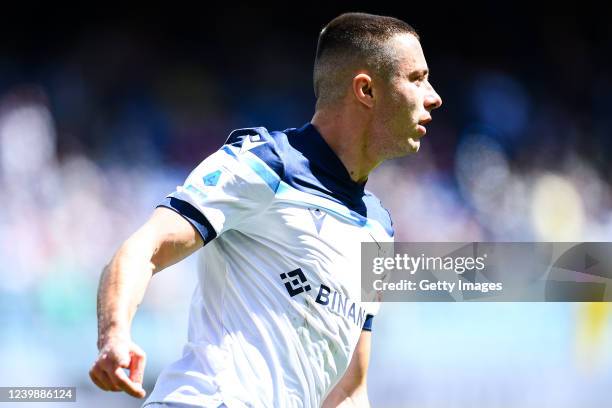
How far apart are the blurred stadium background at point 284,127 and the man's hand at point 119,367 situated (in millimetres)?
4665

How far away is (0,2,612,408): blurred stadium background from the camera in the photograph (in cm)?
655

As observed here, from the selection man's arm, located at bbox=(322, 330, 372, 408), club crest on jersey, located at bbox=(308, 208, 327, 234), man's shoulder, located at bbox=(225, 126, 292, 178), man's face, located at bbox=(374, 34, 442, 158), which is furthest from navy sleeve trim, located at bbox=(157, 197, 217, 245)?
man's arm, located at bbox=(322, 330, 372, 408)

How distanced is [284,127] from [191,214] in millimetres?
4786

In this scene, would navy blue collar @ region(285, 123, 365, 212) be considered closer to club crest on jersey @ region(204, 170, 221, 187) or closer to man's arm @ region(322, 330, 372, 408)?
club crest on jersey @ region(204, 170, 221, 187)

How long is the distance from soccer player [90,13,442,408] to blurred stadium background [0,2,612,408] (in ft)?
12.8

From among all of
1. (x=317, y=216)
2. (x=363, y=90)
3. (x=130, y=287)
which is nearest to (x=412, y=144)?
(x=363, y=90)

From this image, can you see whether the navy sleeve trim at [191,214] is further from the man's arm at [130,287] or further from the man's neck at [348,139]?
the man's neck at [348,139]

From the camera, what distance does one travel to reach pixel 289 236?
2.61 meters

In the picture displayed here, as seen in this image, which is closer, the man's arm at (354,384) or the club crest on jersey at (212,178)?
the club crest on jersey at (212,178)

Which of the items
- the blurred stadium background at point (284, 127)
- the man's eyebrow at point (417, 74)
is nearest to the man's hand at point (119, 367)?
the man's eyebrow at point (417, 74)

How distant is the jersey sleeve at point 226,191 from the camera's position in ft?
7.69

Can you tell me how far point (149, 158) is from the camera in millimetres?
6863

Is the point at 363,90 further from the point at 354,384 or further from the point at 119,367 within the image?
the point at 119,367

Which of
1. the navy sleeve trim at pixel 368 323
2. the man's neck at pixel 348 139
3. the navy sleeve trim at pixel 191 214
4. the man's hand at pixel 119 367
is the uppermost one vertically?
the man's neck at pixel 348 139
